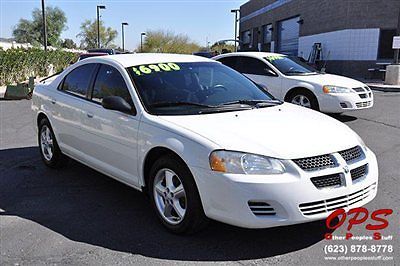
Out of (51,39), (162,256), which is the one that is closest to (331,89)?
(162,256)

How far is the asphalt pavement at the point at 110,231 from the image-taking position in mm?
3199

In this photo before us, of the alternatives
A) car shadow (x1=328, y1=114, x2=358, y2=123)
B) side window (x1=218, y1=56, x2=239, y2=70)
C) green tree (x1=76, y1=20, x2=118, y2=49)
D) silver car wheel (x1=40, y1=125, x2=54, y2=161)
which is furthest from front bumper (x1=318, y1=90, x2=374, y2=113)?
green tree (x1=76, y1=20, x2=118, y2=49)

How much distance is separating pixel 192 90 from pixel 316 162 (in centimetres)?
159

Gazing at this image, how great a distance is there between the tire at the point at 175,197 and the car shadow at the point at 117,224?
0.12 meters

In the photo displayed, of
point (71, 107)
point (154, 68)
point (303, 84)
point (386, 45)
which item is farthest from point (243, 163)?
point (386, 45)

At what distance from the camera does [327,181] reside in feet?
10.3

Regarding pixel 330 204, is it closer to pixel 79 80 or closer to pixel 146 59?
pixel 146 59

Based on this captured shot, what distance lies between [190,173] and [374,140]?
4913mm

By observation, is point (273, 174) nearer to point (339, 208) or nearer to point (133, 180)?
point (339, 208)

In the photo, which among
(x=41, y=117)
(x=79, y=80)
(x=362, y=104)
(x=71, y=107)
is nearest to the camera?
(x=71, y=107)

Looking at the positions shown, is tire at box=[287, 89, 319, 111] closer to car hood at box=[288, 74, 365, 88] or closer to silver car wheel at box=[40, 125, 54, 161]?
car hood at box=[288, 74, 365, 88]

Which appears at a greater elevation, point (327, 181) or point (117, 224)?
point (327, 181)

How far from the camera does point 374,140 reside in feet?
23.3

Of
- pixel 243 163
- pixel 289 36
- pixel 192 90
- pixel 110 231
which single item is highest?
A: pixel 289 36
